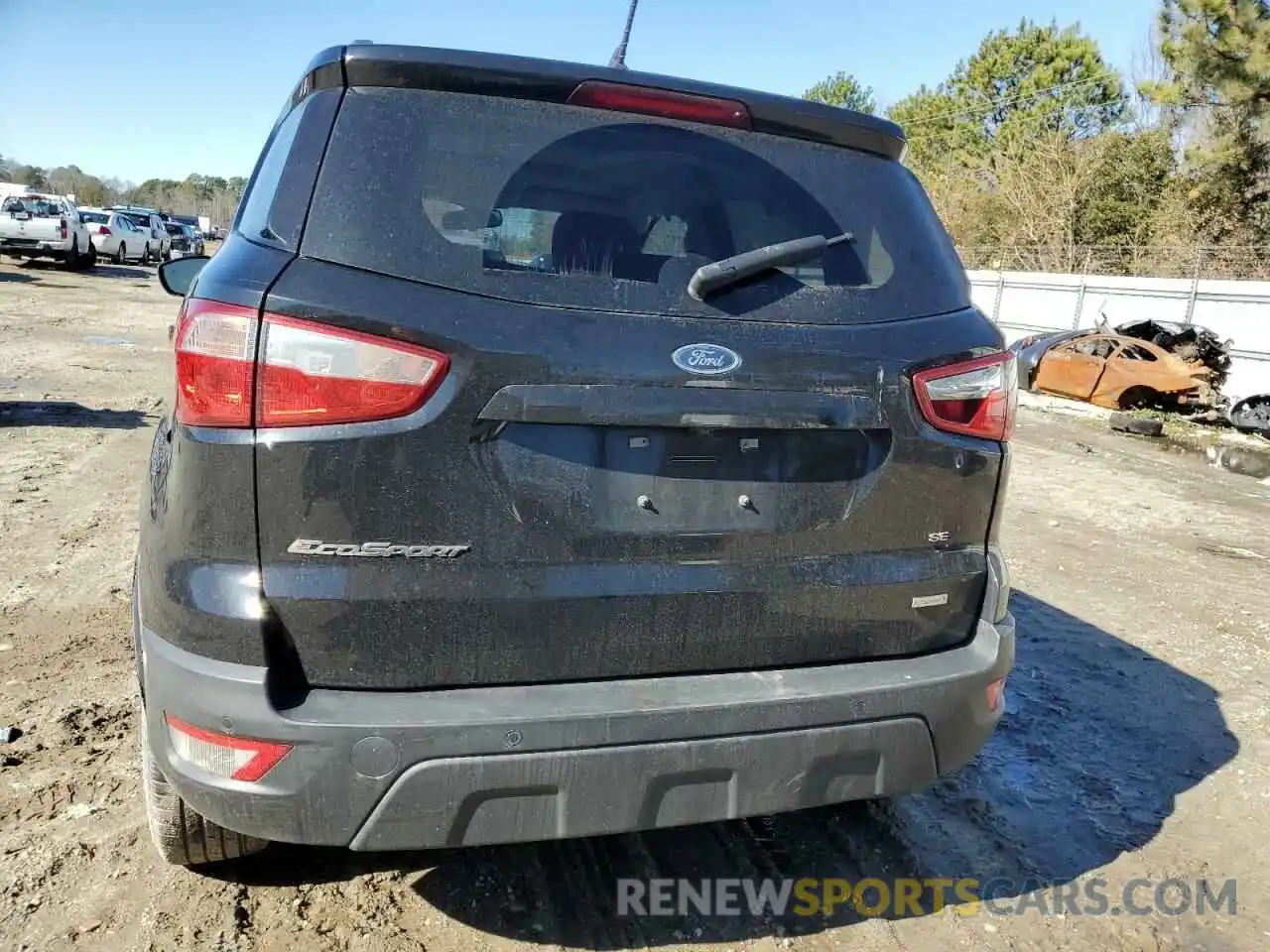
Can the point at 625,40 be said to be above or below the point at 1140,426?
above

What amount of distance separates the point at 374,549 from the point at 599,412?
53cm

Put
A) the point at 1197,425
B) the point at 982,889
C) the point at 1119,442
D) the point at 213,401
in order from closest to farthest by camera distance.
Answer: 1. the point at 213,401
2. the point at 982,889
3. the point at 1119,442
4. the point at 1197,425

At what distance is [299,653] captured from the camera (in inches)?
73.2

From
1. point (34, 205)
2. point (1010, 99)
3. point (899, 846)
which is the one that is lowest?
point (899, 846)

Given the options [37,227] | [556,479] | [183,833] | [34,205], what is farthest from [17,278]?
[556,479]

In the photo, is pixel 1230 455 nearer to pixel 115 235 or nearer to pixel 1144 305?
pixel 1144 305

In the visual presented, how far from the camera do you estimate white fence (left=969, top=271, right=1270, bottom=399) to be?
1725cm

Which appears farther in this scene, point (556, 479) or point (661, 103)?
point (661, 103)

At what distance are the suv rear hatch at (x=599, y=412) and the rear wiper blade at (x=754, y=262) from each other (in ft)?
0.09

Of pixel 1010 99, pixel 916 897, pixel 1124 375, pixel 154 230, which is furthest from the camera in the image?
pixel 1010 99

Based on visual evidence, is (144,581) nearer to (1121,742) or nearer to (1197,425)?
(1121,742)

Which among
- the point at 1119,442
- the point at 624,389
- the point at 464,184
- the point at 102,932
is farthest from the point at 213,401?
the point at 1119,442

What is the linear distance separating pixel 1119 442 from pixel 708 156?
1293 centimetres

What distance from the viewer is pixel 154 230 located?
37.0m
